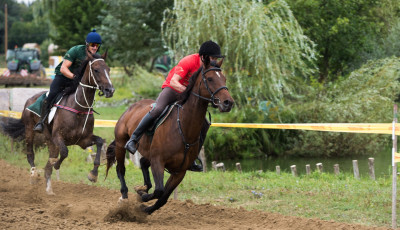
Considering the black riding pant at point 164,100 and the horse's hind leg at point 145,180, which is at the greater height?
the black riding pant at point 164,100

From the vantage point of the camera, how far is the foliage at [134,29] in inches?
1277

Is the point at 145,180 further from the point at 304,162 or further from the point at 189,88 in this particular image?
the point at 304,162

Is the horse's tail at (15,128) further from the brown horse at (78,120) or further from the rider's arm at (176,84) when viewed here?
the rider's arm at (176,84)

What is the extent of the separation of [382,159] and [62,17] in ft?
111

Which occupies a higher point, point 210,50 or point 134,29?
point 210,50

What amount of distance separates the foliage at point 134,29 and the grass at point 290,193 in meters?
19.5

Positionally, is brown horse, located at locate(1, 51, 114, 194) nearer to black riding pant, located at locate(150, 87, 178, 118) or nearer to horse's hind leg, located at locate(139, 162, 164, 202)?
black riding pant, located at locate(150, 87, 178, 118)

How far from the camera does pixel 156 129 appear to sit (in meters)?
7.71

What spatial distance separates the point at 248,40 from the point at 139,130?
11.9m

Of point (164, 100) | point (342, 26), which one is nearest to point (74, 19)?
point (342, 26)

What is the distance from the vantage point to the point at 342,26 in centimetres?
2567

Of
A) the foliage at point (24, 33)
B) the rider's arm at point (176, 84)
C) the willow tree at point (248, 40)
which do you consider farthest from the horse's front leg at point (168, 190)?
the foliage at point (24, 33)

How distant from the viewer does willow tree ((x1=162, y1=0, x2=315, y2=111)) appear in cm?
1919

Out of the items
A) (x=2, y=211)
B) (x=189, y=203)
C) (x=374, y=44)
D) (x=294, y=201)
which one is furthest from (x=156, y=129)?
(x=374, y=44)
